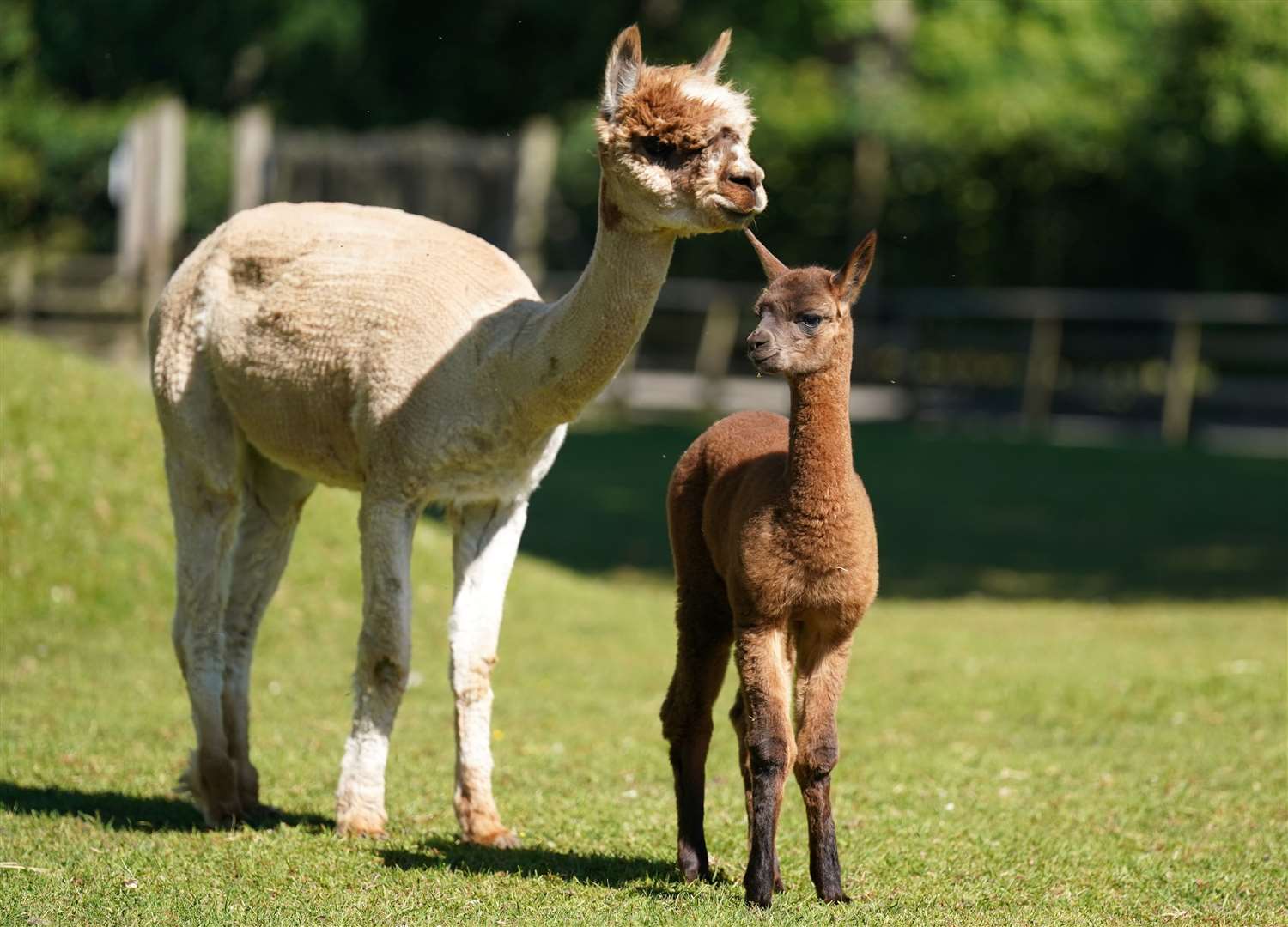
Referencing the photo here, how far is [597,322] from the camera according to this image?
5965 millimetres

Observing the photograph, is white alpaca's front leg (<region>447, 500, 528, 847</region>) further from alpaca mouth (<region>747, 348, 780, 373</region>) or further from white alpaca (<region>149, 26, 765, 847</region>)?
alpaca mouth (<region>747, 348, 780, 373</region>)

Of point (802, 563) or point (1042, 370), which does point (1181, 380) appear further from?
point (802, 563)

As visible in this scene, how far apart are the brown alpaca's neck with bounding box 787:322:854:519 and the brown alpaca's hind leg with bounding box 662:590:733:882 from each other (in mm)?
686

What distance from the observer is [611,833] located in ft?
22.2

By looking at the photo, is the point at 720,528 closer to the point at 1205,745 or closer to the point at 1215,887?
the point at 1215,887

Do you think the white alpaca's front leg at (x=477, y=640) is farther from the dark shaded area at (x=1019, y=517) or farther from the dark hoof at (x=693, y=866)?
the dark shaded area at (x=1019, y=517)

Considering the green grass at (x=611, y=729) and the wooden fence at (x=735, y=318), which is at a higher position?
the wooden fence at (x=735, y=318)

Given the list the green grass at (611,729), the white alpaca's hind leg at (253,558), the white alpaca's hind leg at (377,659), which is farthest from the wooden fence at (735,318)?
the white alpaca's hind leg at (377,659)

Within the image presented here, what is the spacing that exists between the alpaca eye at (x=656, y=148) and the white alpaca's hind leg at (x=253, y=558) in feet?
7.98

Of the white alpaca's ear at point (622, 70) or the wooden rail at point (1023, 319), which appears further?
the wooden rail at point (1023, 319)

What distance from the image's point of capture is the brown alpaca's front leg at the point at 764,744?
5379 mm

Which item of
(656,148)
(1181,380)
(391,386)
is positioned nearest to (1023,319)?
(1181,380)

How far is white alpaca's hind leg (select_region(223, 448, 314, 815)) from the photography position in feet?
23.4

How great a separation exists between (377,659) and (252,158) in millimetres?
15941
